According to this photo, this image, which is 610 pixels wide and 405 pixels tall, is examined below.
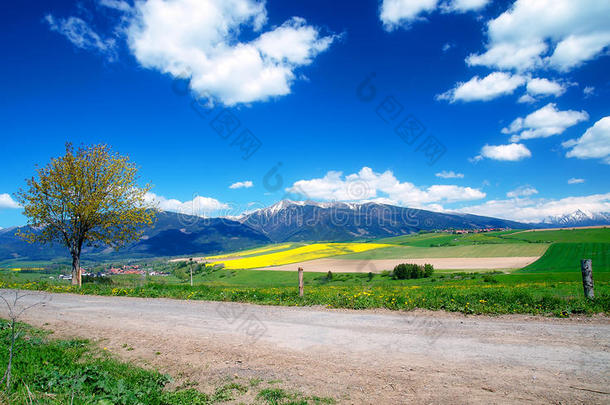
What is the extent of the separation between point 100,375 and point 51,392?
858mm

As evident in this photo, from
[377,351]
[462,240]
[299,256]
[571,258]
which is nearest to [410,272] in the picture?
[571,258]

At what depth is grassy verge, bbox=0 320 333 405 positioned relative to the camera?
545cm

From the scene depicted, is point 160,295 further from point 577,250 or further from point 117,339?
point 577,250

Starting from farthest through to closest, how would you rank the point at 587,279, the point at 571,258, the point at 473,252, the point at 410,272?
the point at 473,252, the point at 571,258, the point at 410,272, the point at 587,279

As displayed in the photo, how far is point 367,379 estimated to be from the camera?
6473mm

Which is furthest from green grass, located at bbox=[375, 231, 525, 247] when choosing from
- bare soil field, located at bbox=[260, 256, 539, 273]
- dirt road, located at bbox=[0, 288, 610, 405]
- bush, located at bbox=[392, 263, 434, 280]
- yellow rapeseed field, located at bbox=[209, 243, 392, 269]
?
dirt road, located at bbox=[0, 288, 610, 405]

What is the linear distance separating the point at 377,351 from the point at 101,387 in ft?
20.2

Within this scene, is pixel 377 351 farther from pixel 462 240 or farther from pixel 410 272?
pixel 462 240

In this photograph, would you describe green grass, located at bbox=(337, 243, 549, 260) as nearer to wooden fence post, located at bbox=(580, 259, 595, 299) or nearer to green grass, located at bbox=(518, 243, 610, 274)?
green grass, located at bbox=(518, 243, 610, 274)

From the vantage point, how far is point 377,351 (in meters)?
8.16

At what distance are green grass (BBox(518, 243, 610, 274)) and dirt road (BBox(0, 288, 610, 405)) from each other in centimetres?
5578

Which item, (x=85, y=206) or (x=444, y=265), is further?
(x=444, y=265)

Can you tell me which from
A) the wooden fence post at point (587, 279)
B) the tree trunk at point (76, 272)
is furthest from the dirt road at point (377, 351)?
the tree trunk at point (76, 272)

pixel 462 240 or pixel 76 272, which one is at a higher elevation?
pixel 76 272
